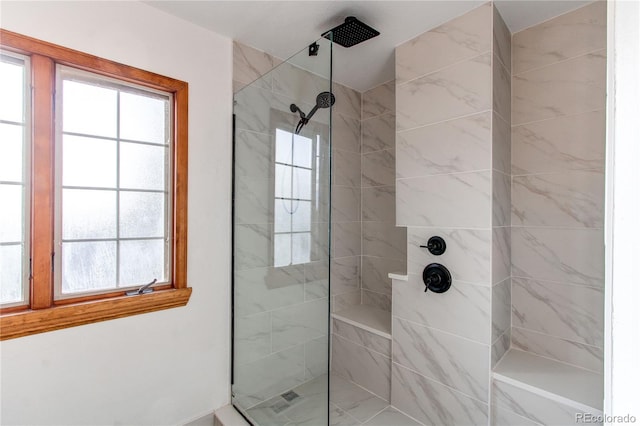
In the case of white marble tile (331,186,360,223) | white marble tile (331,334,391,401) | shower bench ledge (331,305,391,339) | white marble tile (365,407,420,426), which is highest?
white marble tile (331,186,360,223)

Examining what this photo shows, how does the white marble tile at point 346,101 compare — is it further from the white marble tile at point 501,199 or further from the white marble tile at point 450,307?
the white marble tile at point 450,307

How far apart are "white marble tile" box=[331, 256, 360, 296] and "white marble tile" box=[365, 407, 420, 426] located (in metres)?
0.91

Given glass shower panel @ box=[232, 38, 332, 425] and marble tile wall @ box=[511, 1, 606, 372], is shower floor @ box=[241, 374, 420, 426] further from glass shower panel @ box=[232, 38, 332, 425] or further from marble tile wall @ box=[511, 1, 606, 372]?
marble tile wall @ box=[511, 1, 606, 372]

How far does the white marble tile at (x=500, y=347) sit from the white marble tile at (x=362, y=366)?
2.16ft

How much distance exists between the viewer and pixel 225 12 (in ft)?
5.39

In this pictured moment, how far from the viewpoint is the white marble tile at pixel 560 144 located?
1534 mm

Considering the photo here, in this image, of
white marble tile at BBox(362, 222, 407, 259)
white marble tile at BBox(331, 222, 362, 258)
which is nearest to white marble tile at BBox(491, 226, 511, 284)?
white marble tile at BBox(362, 222, 407, 259)

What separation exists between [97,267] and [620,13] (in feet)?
6.18

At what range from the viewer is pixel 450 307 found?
5.43ft

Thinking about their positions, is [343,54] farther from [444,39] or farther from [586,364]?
[586,364]

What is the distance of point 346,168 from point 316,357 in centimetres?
162

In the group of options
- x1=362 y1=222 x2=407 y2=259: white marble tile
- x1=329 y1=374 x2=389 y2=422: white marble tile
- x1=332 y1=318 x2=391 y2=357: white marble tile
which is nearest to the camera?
x1=329 y1=374 x2=389 y2=422: white marble tile

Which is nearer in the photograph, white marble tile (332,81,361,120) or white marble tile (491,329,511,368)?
white marble tile (491,329,511,368)

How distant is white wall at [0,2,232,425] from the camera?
1306 millimetres
